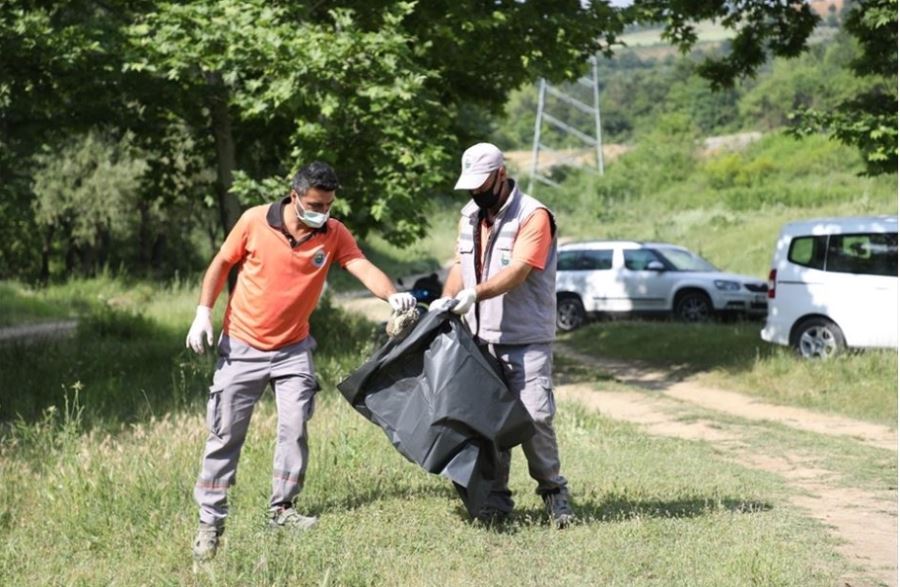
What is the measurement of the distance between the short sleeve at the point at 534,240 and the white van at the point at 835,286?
10.7 metres

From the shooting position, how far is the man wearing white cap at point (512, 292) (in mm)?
7262

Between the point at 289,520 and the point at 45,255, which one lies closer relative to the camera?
the point at 289,520

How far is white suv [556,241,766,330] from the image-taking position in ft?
82.0

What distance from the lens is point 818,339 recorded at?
58.0ft

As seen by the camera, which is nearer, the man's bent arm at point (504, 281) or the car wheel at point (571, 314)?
the man's bent arm at point (504, 281)

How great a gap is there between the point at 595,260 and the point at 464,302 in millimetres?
19798

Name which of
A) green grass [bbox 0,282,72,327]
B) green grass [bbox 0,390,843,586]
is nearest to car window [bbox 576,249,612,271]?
green grass [bbox 0,282,72,327]

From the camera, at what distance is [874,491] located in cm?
996

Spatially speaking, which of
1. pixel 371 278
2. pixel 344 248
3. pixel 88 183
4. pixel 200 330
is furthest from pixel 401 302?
pixel 88 183

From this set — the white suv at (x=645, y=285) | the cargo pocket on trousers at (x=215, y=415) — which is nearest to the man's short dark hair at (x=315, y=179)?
the cargo pocket on trousers at (x=215, y=415)

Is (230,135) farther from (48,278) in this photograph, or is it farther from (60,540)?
(48,278)

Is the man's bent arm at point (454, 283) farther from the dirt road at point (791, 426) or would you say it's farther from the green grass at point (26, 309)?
the green grass at point (26, 309)

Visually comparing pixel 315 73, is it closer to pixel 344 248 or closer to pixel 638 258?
pixel 344 248

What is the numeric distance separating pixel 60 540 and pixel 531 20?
12.2m
